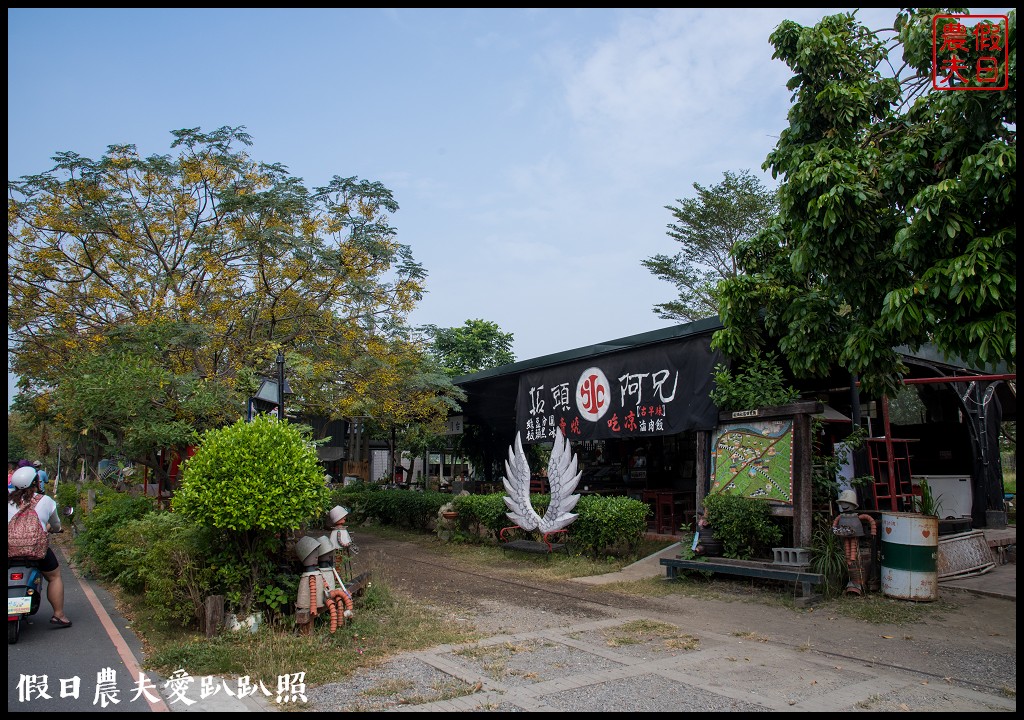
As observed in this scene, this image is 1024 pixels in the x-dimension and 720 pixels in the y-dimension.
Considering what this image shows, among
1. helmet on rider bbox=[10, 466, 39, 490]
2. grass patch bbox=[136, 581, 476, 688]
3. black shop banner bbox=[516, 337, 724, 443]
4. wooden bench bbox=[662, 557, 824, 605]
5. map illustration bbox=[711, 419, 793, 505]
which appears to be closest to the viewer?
grass patch bbox=[136, 581, 476, 688]

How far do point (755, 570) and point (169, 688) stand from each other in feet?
22.2

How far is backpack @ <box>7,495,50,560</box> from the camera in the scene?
23.1ft

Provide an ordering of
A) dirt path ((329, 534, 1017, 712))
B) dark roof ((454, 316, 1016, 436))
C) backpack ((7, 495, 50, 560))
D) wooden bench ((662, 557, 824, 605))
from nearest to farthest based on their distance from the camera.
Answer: dirt path ((329, 534, 1017, 712))
backpack ((7, 495, 50, 560))
wooden bench ((662, 557, 824, 605))
dark roof ((454, 316, 1016, 436))

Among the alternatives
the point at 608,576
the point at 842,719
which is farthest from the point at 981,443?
the point at 842,719

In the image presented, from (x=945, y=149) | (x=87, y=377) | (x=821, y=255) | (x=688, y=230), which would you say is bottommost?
(x=87, y=377)

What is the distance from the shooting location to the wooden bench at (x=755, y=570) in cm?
850

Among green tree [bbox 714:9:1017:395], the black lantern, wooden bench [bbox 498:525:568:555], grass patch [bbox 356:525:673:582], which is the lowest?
grass patch [bbox 356:525:673:582]

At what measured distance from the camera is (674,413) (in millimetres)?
11289

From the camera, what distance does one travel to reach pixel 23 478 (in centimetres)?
720

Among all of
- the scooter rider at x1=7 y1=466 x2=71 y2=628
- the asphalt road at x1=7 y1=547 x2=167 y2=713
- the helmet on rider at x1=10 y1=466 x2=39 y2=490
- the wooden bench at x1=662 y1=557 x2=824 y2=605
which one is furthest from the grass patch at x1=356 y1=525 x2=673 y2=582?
the helmet on rider at x1=10 y1=466 x2=39 y2=490

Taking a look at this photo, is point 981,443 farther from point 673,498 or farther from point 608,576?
point 608,576

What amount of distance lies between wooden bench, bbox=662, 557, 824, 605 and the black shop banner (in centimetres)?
203

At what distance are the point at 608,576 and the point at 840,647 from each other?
450cm

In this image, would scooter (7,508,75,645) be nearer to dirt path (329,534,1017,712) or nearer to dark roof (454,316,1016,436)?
dirt path (329,534,1017,712)
